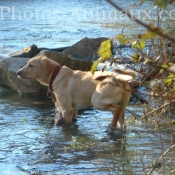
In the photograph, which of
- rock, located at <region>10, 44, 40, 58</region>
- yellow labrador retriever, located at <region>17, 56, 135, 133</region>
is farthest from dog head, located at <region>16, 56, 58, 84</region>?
rock, located at <region>10, 44, 40, 58</region>

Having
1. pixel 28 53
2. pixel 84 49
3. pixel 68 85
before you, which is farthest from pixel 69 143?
pixel 84 49

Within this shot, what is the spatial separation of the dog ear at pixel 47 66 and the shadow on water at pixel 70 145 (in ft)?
2.20

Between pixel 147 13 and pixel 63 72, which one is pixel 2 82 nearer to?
pixel 63 72

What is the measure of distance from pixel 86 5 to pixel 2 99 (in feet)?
48.0

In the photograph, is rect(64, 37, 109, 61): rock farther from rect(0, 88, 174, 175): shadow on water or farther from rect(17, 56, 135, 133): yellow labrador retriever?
rect(17, 56, 135, 133): yellow labrador retriever

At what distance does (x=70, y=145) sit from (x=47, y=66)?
148 cm

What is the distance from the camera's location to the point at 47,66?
7.19 m

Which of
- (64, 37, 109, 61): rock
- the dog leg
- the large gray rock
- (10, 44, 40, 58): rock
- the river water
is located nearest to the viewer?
the river water

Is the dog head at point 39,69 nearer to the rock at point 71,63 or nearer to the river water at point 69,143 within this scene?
the river water at point 69,143

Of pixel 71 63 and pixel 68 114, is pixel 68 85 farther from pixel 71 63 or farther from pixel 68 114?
pixel 71 63

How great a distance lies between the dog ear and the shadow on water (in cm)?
67

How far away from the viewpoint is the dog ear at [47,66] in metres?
7.17

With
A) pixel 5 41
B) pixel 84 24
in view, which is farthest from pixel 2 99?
pixel 84 24

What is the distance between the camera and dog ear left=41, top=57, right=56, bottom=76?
23.5 ft
